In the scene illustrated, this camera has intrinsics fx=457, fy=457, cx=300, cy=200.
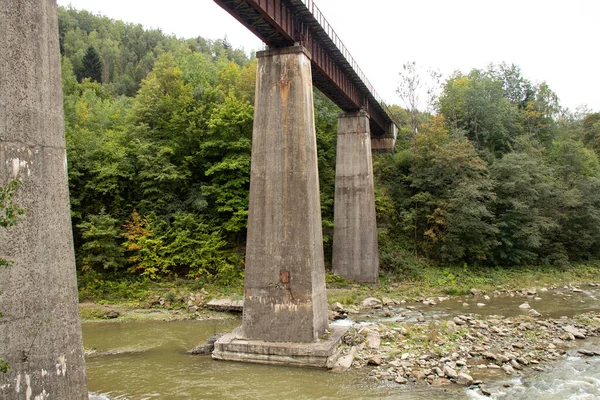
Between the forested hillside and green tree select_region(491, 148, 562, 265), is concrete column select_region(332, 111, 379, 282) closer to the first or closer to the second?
the forested hillside

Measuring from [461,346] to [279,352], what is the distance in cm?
568

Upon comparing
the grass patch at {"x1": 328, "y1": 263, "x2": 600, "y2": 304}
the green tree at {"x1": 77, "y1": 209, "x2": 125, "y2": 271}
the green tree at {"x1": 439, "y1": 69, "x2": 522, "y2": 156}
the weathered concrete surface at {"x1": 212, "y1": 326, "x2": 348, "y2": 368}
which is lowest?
the grass patch at {"x1": 328, "y1": 263, "x2": 600, "y2": 304}

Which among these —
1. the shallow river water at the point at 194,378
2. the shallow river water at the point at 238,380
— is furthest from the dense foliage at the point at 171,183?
the shallow river water at the point at 194,378

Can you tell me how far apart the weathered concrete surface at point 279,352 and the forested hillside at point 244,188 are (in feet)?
36.9

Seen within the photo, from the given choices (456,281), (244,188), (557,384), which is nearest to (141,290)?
(244,188)

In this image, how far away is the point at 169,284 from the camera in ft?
81.9

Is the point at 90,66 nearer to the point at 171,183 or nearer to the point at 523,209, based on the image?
the point at 171,183

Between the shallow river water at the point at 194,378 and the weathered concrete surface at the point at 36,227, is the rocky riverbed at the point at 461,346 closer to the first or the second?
the shallow river water at the point at 194,378

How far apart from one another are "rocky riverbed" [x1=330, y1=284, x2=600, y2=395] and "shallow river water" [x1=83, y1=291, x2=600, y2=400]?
0.53 metres

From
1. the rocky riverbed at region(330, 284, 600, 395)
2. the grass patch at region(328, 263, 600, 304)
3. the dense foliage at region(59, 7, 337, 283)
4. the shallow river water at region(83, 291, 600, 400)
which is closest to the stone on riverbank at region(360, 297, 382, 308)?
the grass patch at region(328, 263, 600, 304)

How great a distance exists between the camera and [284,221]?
15.0 meters

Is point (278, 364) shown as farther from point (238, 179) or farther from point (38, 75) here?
point (238, 179)

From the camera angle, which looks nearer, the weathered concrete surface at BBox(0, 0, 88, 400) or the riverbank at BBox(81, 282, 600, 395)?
the weathered concrete surface at BBox(0, 0, 88, 400)

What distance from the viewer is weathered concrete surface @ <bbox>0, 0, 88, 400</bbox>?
7020 mm
